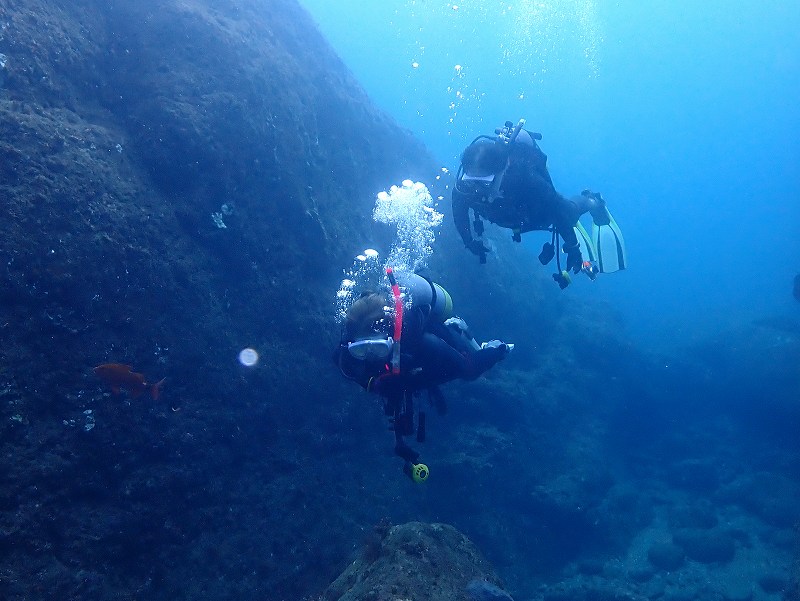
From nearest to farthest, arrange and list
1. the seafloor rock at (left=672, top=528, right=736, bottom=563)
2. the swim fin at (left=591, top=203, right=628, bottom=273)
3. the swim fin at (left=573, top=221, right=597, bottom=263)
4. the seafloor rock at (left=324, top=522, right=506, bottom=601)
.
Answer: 1. the seafloor rock at (left=324, top=522, right=506, bottom=601)
2. the swim fin at (left=573, top=221, right=597, bottom=263)
3. the swim fin at (left=591, top=203, right=628, bottom=273)
4. the seafloor rock at (left=672, top=528, right=736, bottom=563)

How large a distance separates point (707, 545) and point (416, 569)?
11299mm

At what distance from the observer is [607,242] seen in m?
8.38

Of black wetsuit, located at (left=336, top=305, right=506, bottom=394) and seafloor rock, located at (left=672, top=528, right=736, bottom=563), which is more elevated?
black wetsuit, located at (left=336, top=305, right=506, bottom=394)

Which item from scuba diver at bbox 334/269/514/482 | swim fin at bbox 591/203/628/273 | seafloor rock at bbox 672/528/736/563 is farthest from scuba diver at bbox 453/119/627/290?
seafloor rock at bbox 672/528/736/563

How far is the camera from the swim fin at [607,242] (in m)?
8.19

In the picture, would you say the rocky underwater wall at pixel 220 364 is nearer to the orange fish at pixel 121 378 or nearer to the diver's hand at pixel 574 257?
the orange fish at pixel 121 378

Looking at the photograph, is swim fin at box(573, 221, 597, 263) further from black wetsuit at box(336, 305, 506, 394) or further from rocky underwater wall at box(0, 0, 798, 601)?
rocky underwater wall at box(0, 0, 798, 601)

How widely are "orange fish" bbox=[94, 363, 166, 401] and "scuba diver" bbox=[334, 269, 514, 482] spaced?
2687 mm

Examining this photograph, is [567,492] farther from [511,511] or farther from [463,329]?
[463,329]

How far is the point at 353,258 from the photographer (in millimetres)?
10188

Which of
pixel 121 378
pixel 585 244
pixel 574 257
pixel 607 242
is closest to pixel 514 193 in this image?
pixel 574 257

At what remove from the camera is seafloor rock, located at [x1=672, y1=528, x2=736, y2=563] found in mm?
11852

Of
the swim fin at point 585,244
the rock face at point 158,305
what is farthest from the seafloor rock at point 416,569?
the swim fin at point 585,244

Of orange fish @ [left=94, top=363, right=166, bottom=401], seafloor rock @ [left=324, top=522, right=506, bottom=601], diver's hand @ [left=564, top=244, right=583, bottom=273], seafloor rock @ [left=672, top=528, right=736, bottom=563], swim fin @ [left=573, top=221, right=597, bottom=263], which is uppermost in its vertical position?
swim fin @ [left=573, top=221, right=597, bottom=263]
